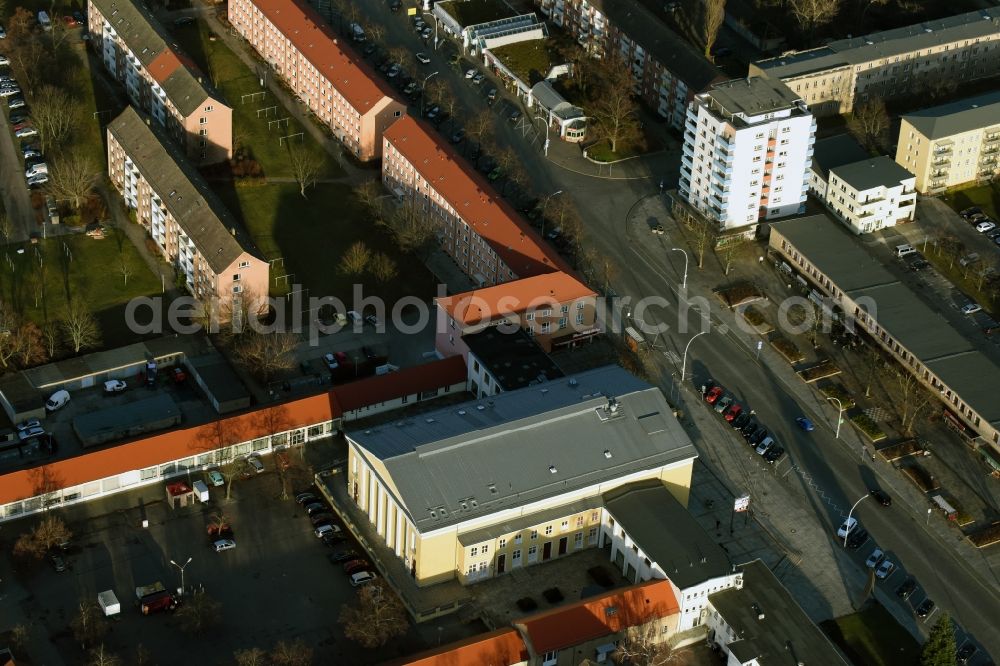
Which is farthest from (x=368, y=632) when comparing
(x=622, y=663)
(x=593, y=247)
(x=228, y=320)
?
(x=593, y=247)

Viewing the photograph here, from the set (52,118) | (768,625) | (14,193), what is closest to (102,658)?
(768,625)

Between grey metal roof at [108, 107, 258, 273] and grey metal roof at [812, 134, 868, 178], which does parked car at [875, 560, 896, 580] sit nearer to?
grey metal roof at [812, 134, 868, 178]

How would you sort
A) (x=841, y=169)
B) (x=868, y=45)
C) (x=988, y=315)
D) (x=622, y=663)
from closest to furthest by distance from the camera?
(x=622, y=663) < (x=988, y=315) < (x=841, y=169) < (x=868, y=45)

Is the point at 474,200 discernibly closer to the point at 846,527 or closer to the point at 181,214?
the point at 181,214

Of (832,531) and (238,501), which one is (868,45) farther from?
(238,501)

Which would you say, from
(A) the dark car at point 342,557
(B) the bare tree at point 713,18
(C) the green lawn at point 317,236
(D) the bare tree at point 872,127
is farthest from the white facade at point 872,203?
(A) the dark car at point 342,557

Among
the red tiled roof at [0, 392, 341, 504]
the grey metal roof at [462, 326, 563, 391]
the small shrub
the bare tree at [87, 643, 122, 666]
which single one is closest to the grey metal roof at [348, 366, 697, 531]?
the grey metal roof at [462, 326, 563, 391]
